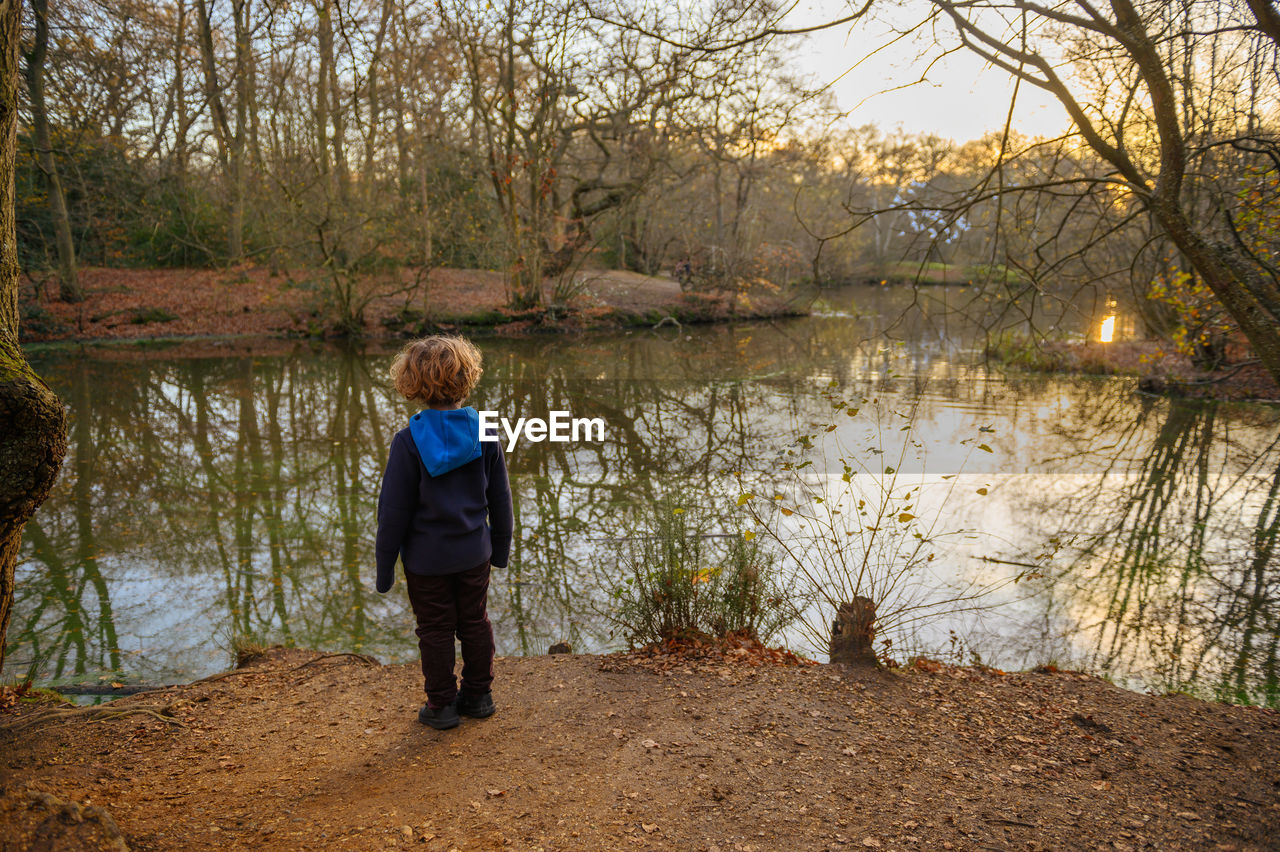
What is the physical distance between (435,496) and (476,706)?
39.0 inches

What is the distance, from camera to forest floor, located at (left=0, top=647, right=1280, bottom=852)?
254 centimetres

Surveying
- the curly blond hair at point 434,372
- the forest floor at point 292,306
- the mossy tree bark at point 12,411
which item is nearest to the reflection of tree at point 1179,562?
the curly blond hair at point 434,372

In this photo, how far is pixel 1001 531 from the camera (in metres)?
6.89

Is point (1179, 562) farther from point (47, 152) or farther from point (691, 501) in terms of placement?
point (47, 152)

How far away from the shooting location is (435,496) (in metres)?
3.11

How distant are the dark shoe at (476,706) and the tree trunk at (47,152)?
16648mm

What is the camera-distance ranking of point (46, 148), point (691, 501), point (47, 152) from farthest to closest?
point (46, 148), point (47, 152), point (691, 501)

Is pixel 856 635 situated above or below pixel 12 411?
below

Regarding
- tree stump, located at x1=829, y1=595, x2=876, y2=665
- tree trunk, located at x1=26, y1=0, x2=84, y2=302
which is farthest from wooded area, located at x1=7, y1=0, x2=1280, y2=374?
tree stump, located at x1=829, y1=595, x2=876, y2=665

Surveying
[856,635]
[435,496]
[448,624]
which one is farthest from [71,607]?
[856,635]

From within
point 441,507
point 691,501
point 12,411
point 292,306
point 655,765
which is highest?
point 292,306

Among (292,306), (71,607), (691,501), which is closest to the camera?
(71,607)

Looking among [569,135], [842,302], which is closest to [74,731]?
[569,135]

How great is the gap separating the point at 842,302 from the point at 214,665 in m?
33.4
